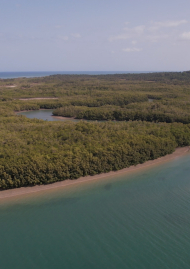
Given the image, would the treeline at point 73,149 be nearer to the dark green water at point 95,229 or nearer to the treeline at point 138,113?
the dark green water at point 95,229

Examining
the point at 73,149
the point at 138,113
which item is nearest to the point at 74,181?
the point at 73,149

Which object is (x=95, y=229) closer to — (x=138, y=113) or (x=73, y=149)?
(x=73, y=149)

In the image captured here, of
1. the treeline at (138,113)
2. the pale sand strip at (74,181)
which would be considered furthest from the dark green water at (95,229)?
the treeline at (138,113)

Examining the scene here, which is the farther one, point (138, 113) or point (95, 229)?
point (138, 113)

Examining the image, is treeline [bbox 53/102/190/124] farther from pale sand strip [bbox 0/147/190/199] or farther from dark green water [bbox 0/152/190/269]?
dark green water [bbox 0/152/190/269]

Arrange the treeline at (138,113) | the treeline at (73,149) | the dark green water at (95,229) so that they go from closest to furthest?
the dark green water at (95,229) < the treeline at (73,149) < the treeline at (138,113)

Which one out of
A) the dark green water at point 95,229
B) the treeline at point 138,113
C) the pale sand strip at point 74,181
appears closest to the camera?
Answer: the dark green water at point 95,229
